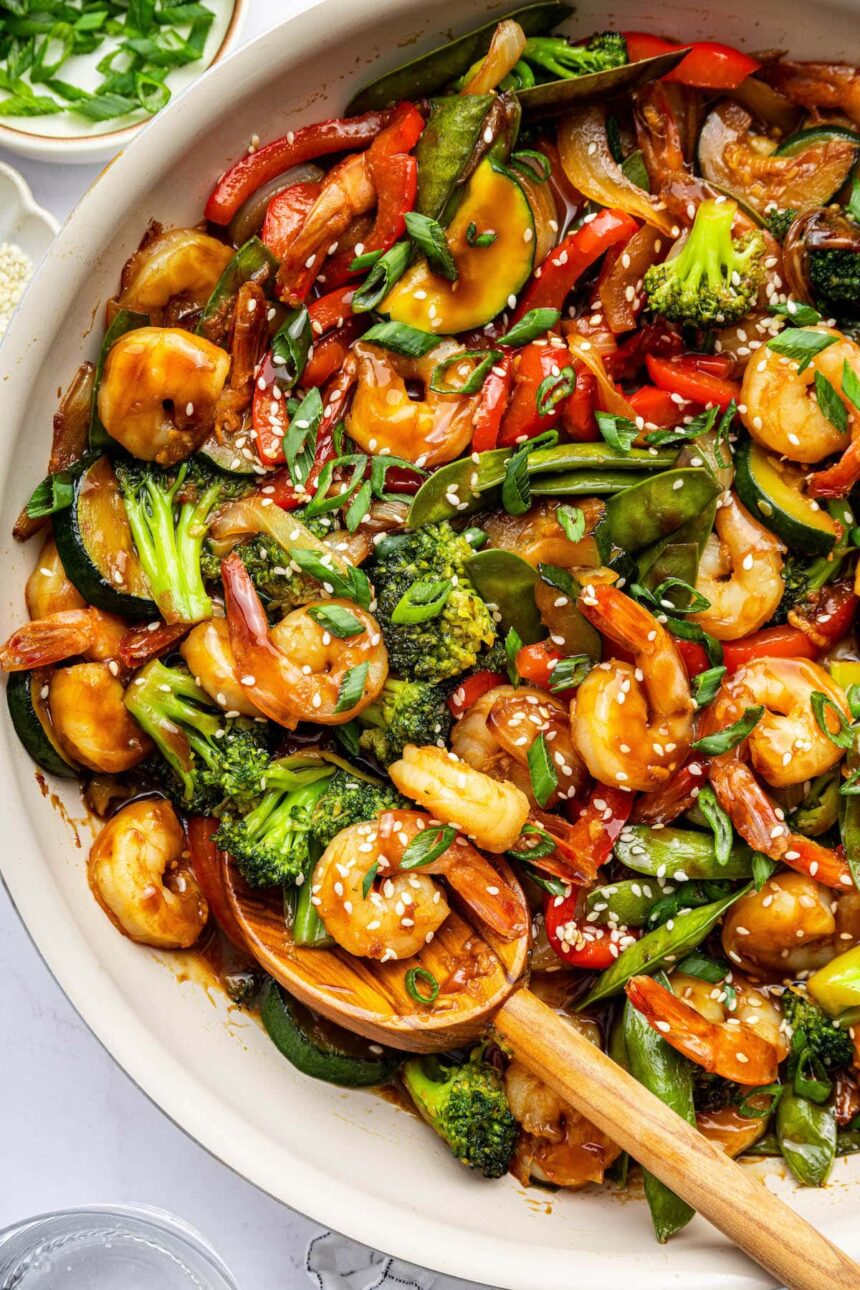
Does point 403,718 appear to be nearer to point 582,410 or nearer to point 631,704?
point 631,704

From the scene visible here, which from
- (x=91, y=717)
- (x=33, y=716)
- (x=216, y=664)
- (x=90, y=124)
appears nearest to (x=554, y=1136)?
(x=216, y=664)

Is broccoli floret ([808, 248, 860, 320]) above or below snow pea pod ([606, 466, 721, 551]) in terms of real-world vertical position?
above

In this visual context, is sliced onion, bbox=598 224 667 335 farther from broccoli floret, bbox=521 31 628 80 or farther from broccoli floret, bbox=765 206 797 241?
broccoli floret, bbox=521 31 628 80

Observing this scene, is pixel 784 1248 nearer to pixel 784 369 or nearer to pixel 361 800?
pixel 361 800

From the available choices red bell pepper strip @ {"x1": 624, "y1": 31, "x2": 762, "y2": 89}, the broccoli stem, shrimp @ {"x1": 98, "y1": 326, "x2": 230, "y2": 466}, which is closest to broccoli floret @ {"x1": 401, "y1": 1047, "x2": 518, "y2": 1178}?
the broccoli stem

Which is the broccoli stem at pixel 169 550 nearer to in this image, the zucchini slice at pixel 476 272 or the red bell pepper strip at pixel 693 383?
the zucchini slice at pixel 476 272

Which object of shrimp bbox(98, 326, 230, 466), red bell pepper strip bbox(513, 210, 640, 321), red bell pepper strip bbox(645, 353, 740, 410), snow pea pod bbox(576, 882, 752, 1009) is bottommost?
snow pea pod bbox(576, 882, 752, 1009)

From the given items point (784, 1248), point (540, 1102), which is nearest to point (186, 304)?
point (540, 1102)
